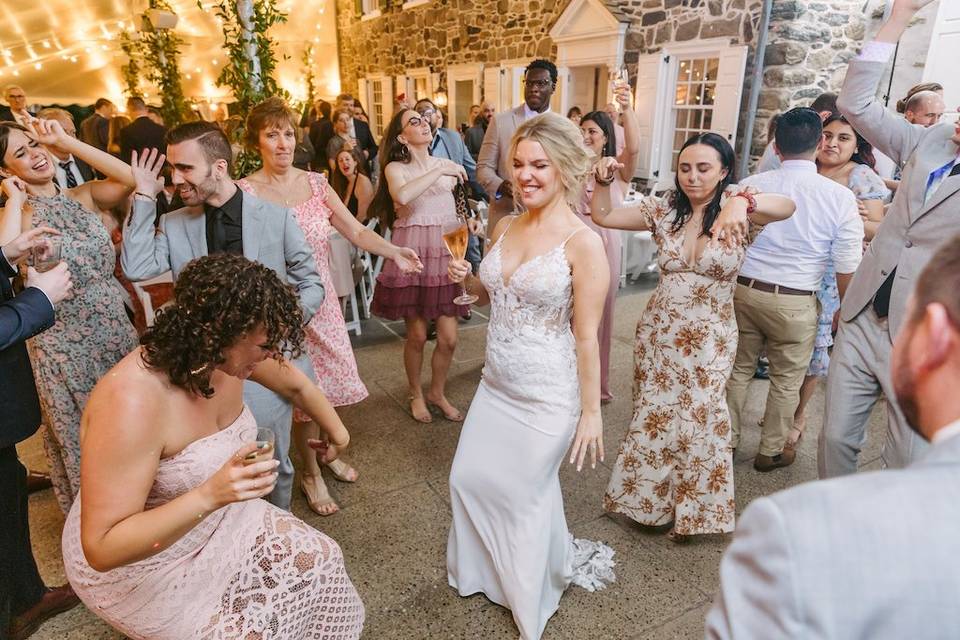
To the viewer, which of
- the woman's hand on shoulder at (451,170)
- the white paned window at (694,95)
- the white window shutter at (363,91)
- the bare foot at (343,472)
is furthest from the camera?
the white window shutter at (363,91)

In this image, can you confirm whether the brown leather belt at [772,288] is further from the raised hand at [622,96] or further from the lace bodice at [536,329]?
the lace bodice at [536,329]

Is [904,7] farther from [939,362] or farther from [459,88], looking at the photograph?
[459,88]

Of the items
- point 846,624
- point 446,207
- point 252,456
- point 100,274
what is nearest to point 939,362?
point 846,624

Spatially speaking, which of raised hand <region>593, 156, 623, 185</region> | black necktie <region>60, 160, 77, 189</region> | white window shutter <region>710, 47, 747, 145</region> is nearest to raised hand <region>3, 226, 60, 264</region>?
black necktie <region>60, 160, 77, 189</region>

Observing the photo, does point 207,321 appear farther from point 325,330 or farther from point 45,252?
point 325,330

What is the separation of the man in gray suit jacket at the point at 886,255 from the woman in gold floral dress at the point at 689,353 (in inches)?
15.5

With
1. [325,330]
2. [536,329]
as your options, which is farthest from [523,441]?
[325,330]

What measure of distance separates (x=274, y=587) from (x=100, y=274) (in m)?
1.62

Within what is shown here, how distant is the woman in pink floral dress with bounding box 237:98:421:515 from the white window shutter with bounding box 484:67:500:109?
8.22m

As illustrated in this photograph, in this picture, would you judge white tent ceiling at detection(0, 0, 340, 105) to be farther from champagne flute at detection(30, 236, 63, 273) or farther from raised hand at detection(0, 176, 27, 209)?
champagne flute at detection(30, 236, 63, 273)

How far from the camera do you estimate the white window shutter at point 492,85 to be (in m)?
10.3

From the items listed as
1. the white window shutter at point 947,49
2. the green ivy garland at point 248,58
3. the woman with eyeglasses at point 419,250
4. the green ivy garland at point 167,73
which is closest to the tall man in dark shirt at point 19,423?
the woman with eyeglasses at point 419,250

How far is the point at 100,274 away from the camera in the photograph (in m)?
2.37

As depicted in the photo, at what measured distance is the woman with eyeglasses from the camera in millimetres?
3441
